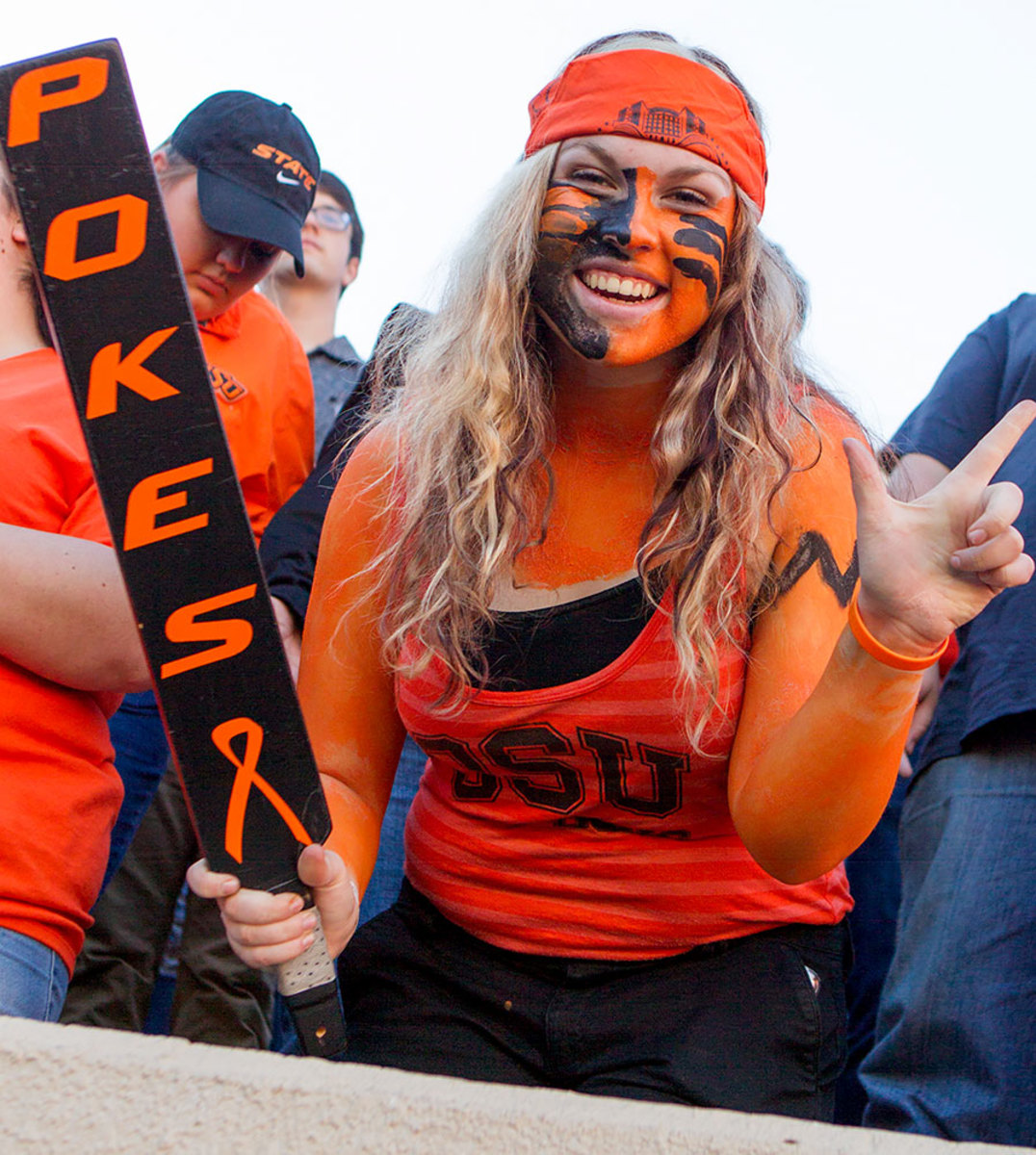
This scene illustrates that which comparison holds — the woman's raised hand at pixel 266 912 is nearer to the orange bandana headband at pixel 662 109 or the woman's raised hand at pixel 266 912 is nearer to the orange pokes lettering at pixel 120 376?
the orange pokes lettering at pixel 120 376

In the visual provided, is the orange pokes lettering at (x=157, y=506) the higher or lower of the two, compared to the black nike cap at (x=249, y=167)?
lower

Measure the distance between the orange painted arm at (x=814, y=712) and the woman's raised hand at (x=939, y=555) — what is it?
6 cm

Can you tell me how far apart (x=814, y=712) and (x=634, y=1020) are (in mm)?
473

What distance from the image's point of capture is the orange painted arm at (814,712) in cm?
137

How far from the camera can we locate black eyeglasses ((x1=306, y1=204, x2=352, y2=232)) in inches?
151

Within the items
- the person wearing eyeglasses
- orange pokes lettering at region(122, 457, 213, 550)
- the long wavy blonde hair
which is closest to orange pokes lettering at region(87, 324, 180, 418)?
orange pokes lettering at region(122, 457, 213, 550)

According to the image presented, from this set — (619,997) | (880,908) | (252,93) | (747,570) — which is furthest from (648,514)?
(252,93)

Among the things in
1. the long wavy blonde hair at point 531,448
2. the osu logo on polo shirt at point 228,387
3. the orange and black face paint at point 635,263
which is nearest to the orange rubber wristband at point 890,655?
the long wavy blonde hair at point 531,448

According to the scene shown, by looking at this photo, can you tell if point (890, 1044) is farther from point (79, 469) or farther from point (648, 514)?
point (79, 469)

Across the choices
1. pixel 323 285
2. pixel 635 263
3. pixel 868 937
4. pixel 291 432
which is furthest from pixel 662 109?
pixel 323 285

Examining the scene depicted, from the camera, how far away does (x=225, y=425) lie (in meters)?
2.45

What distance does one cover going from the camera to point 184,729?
1415 mm

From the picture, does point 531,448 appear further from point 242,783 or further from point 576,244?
point 242,783

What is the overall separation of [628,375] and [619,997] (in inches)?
35.1
